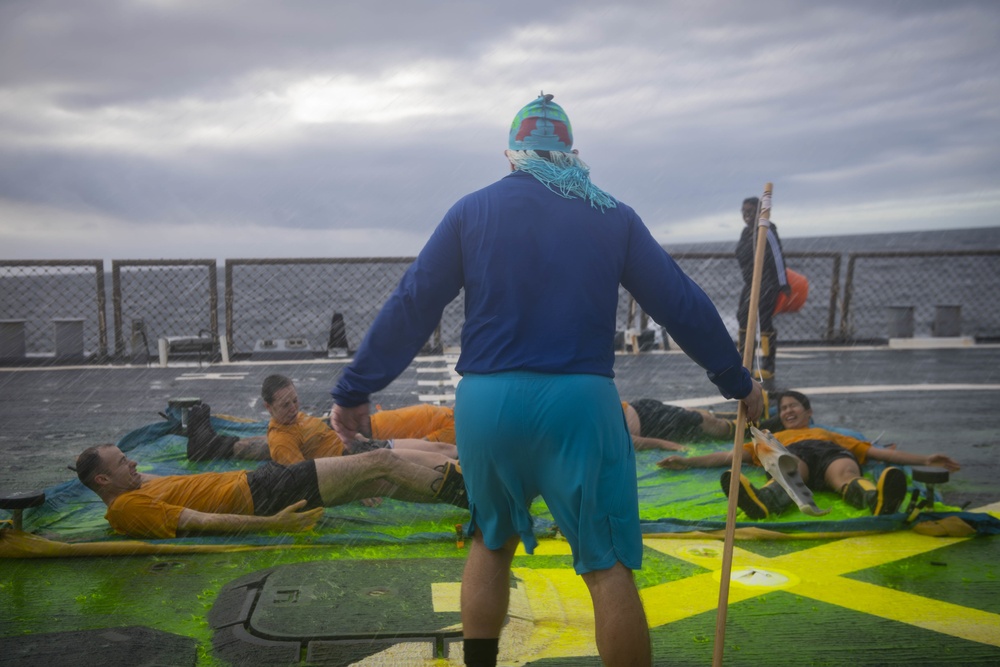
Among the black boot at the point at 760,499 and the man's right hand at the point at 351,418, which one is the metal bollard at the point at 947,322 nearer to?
the black boot at the point at 760,499

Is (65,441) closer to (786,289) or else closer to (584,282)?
(584,282)

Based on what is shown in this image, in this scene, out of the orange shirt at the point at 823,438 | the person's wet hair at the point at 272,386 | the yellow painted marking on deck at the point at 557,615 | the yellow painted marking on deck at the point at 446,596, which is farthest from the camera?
the orange shirt at the point at 823,438

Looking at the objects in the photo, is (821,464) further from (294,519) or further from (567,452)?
(567,452)

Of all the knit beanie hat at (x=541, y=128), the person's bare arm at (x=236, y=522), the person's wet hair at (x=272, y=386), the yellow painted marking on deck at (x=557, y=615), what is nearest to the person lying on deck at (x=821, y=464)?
the yellow painted marking on deck at (x=557, y=615)

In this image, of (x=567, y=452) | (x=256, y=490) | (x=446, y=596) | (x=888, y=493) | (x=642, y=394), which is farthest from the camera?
(x=642, y=394)

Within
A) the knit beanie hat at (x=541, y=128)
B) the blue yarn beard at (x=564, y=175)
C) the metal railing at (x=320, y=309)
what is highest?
the knit beanie hat at (x=541, y=128)

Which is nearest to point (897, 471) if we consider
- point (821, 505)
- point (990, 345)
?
point (821, 505)

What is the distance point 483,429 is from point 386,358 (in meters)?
0.42

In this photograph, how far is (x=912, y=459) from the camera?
5.32 m

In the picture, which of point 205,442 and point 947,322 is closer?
point 205,442

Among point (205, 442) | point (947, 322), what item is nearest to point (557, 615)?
point (205, 442)

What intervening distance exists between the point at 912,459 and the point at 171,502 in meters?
4.33

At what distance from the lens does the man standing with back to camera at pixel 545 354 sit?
2305 millimetres

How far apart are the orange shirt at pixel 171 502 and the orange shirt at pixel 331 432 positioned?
0.45 m
